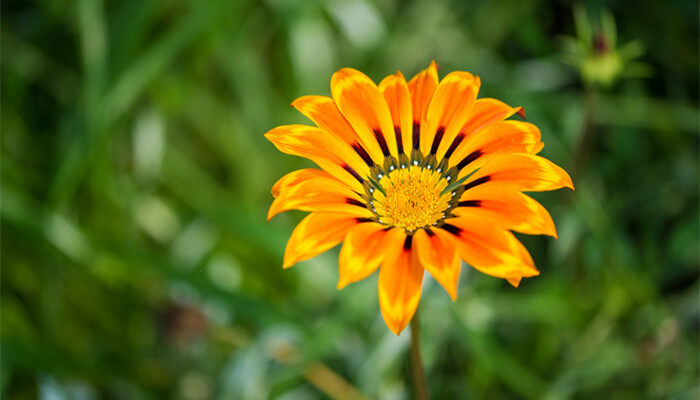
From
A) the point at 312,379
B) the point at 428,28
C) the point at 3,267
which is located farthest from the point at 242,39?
the point at 312,379

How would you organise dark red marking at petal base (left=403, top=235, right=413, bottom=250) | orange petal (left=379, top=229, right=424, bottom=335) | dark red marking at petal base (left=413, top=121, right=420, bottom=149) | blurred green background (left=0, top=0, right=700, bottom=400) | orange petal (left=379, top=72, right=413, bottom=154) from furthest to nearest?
1. blurred green background (left=0, top=0, right=700, bottom=400)
2. dark red marking at petal base (left=413, top=121, right=420, bottom=149)
3. orange petal (left=379, top=72, right=413, bottom=154)
4. dark red marking at petal base (left=403, top=235, right=413, bottom=250)
5. orange petal (left=379, top=229, right=424, bottom=335)

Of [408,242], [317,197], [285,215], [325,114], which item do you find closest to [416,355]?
[408,242]

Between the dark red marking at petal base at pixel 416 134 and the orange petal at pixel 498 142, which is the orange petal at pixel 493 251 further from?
the dark red marking at petal base at pixel 416 134

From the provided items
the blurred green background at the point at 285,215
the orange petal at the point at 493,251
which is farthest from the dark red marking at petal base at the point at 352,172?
the blurred green background at the point at 285,215

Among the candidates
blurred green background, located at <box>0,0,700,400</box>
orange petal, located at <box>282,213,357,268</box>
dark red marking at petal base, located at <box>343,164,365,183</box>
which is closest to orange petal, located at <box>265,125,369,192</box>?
dark red marking at petal base, located at <box>343,164,365,183</box>

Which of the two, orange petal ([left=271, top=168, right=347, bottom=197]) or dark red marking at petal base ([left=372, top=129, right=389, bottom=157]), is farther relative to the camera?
dark red marking at petal base ([left=372, top=129, right=389, bottom=157])

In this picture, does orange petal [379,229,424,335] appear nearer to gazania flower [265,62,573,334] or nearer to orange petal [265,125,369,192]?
gazania flower [265,62,573,334]

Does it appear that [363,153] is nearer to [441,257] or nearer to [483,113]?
[483,113]
